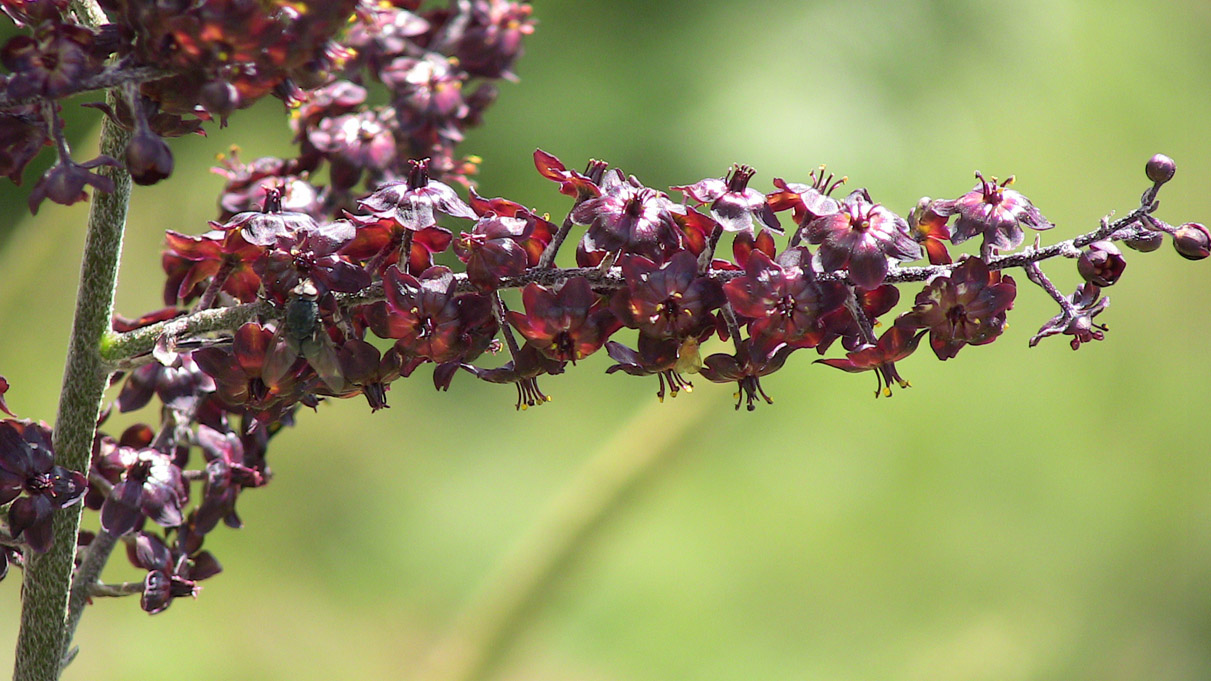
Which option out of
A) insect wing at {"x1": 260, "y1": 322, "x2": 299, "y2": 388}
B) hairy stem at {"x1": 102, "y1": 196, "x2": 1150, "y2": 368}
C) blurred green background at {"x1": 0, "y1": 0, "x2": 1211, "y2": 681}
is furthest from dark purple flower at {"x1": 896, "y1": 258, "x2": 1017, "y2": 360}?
blurred green background at {"x1": 0, "y1": 0, "x2": 1211, "y2": 681}

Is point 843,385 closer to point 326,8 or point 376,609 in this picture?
point 376,609

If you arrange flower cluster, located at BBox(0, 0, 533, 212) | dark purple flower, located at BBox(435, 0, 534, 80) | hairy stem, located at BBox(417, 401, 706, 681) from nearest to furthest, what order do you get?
flower cluster, located at BBox(0, 0, 533, 212) → dark purple flower, located at BBox(435, 0, 534, 80) → hairy stem, located at BBox(417, 401, 706, 681)

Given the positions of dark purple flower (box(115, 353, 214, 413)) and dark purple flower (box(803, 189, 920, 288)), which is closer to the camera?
dark purple flower (box(803, 189, 920, 288))

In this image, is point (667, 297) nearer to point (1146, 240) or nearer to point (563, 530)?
point (1146, 240)

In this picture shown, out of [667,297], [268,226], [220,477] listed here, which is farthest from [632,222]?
[220,477]

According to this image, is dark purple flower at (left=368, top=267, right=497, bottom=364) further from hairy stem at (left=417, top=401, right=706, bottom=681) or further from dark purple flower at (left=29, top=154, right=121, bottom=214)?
hairy stem at (left=417, top=401, right=706, bottom=681)

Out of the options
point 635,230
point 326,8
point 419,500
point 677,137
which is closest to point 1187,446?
point 677,137
